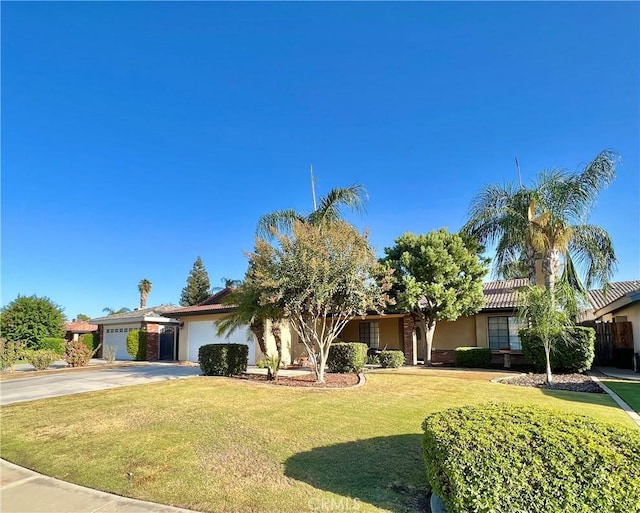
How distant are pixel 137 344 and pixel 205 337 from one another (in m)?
6.32

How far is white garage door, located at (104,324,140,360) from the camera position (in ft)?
91.4

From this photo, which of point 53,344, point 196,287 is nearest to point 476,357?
point 53,344

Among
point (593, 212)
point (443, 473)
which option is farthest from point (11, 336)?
point (593, 212)

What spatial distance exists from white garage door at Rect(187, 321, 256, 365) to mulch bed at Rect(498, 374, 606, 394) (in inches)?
532

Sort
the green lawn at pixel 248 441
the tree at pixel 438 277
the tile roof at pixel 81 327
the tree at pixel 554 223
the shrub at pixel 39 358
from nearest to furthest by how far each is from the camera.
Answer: the green lawn at pixel 248 441
the tree at pixel 554 223
the tree at pixel 438 277
the shrub at pixel 39 358
the tile roof at pixel 81 327

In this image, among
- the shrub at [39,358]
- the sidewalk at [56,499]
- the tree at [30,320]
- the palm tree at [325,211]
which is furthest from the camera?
the tree at [30,320]

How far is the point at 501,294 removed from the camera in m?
22.1

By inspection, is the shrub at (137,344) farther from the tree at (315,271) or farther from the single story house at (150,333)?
the tree at (315,271)

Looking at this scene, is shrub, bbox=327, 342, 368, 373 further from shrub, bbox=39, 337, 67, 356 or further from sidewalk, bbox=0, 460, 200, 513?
shrub, bbox=39, 337, 67, 356

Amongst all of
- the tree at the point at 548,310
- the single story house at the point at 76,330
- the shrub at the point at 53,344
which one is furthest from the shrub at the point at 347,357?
the single story house at the point at 76,330

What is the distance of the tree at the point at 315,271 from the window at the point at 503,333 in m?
10.5

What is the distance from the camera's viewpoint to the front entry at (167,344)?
27359 millimetres

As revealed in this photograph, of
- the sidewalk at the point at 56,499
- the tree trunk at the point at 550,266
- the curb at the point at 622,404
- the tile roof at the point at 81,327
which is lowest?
the curb at the point at 622,404

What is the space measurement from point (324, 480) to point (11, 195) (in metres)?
17.9
